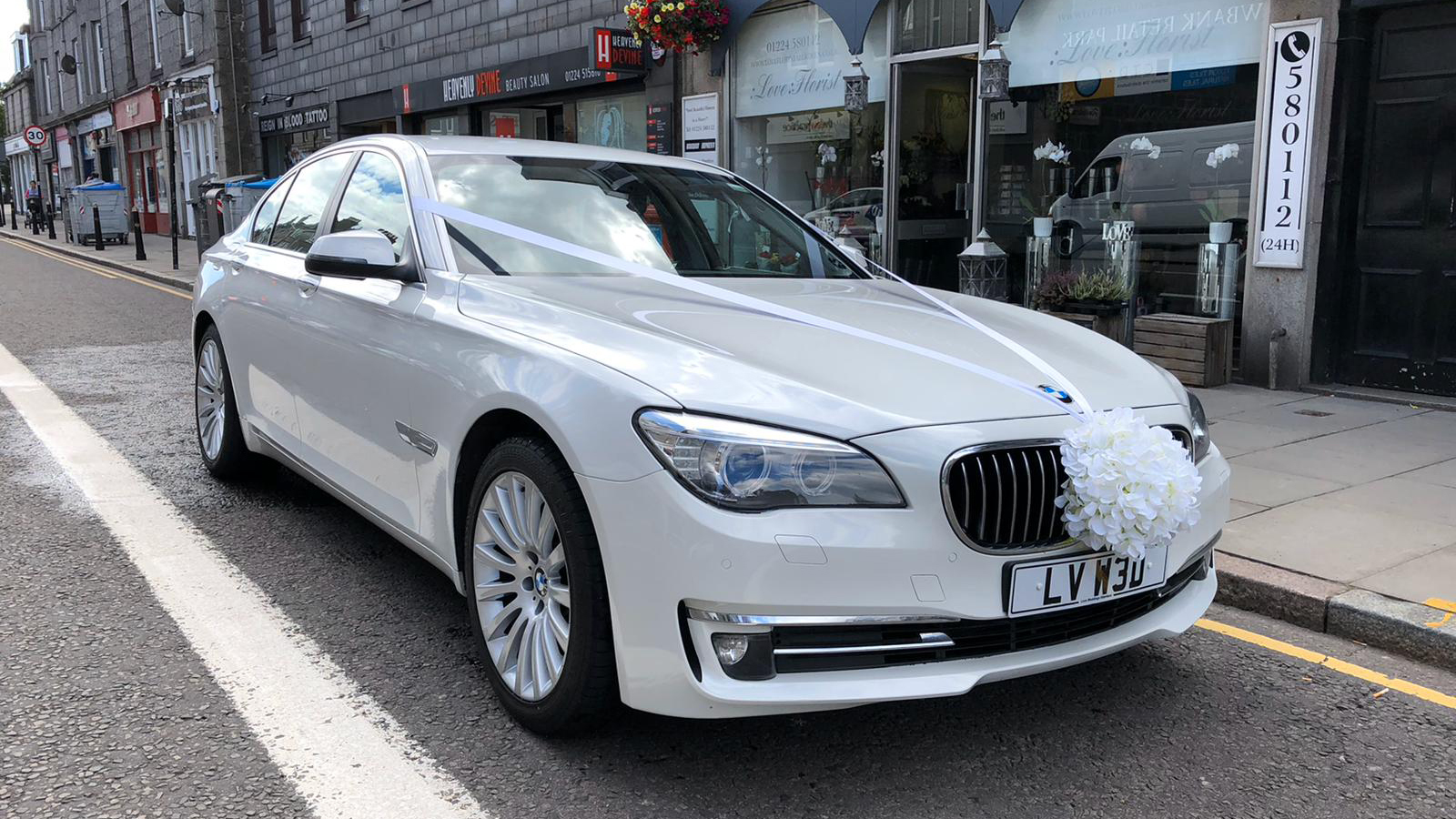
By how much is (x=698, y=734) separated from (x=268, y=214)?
3.46m

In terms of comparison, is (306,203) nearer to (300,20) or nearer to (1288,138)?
(1288,138)

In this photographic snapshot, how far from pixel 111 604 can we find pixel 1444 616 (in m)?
4.40

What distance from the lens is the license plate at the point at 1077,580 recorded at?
8.39 ft

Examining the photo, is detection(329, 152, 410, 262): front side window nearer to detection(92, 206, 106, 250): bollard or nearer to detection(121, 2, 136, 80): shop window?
detection(92, 206, 106, 250): bollard

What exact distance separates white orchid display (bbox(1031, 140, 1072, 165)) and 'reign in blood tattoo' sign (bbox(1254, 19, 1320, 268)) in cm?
186

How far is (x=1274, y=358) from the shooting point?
8000 mm

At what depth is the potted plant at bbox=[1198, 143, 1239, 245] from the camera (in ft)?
27.6

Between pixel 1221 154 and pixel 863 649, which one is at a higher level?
pixel 1221 154

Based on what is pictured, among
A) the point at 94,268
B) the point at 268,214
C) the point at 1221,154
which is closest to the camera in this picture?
the point at 268,214

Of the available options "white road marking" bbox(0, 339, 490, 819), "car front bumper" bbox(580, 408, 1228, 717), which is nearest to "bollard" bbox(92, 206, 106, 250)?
"white road marking" bbox(0, 339, 490, 819)

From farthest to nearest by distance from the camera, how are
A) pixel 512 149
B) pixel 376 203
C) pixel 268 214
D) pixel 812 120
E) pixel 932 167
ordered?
pixel 812 120 < pixel 932 167 < pixel 268 214 < pixel 512 149 < pixel 376 203

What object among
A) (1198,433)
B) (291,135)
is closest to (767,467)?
(1198,433)

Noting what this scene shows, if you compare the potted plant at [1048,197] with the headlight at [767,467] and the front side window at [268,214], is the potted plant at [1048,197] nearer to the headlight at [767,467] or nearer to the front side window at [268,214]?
the front side window at [268,214]

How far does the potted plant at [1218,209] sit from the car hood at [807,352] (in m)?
5.44
